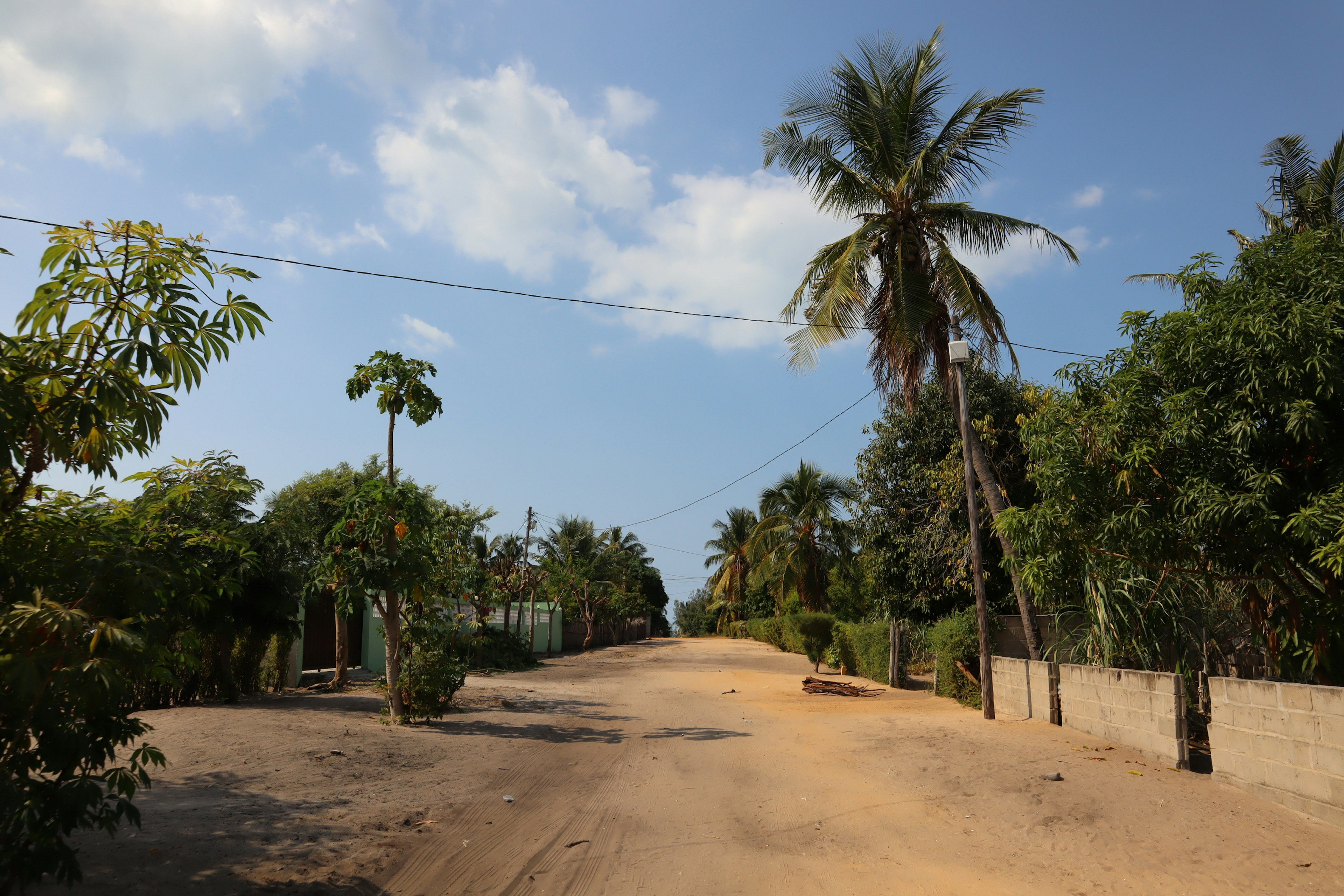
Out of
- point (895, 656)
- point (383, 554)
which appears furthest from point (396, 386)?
point (895, 656)

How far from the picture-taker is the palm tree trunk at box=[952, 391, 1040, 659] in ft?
39.9

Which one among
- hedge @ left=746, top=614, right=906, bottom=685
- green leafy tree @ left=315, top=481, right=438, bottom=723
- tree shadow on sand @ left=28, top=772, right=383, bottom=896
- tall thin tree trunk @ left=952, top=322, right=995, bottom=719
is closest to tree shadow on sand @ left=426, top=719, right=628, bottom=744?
green leafy tree @ left=315, top=481, right=438, bottom=723

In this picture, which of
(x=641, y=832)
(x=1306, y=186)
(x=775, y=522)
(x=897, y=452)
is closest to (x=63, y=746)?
(x=641, y=832)

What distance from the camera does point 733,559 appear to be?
49.6 metres

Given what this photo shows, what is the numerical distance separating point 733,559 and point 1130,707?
Answer: 4101cm

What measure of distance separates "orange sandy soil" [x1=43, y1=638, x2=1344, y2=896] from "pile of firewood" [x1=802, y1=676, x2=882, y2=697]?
21.4ft

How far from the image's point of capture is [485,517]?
27297mm

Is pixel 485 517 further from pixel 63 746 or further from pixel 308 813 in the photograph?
pixel 63 746

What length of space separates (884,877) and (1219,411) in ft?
15.7

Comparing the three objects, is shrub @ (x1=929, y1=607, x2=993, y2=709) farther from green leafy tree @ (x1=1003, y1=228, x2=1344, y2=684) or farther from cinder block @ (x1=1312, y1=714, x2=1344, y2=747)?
cinder block @ (x1=1312, y1=714, x2=1344, y2=747)

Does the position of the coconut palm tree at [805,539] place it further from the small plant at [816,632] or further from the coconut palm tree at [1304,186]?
the coconut palm tree at [1304,186]

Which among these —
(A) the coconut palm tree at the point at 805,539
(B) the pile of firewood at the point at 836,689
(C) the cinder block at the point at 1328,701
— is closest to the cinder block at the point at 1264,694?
(C) the cinder block at the point at 1328,701

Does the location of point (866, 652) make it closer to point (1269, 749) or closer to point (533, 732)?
point (533, 732)

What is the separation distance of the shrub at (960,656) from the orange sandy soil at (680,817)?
11.8ft
